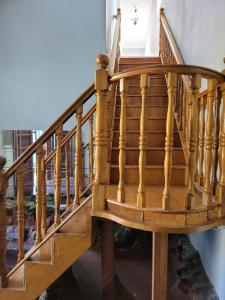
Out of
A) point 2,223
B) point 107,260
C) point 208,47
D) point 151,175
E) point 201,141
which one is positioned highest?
point 208,47

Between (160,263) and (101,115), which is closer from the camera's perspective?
(101,115)

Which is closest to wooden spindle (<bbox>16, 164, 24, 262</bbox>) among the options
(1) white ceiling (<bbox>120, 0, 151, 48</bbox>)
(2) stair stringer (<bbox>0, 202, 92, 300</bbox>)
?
(2) stair stringer (<bbox>0, 202, 92, 300</bbox>)

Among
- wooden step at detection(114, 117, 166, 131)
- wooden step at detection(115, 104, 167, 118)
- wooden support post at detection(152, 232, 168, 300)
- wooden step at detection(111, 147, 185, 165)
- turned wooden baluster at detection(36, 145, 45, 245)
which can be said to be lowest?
wooden support post at detection(152, 232, 168, 300)

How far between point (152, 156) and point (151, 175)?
330 mm

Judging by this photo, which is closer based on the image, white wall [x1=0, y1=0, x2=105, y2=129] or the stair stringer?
the stair stringer

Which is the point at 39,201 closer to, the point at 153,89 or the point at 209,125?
the point at 209,125

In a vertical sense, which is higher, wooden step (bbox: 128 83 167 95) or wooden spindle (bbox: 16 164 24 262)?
wooden step (bbox: 128 83 167 95)

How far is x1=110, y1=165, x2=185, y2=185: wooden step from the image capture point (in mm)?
2432

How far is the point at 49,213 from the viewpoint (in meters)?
4.62

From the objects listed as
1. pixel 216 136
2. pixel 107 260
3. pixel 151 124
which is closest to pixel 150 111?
pixel 151 124

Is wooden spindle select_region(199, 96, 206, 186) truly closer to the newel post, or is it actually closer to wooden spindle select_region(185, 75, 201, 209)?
wooden spindle select_region(185, 75, 201, 209)

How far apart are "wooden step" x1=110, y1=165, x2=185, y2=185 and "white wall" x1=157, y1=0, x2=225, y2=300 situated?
571 mm

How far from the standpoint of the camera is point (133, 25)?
882 centimetres

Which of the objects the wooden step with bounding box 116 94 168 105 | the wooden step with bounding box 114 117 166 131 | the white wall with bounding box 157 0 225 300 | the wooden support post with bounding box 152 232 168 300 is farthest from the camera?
the wooden step with bounding box 116 94 168 105
